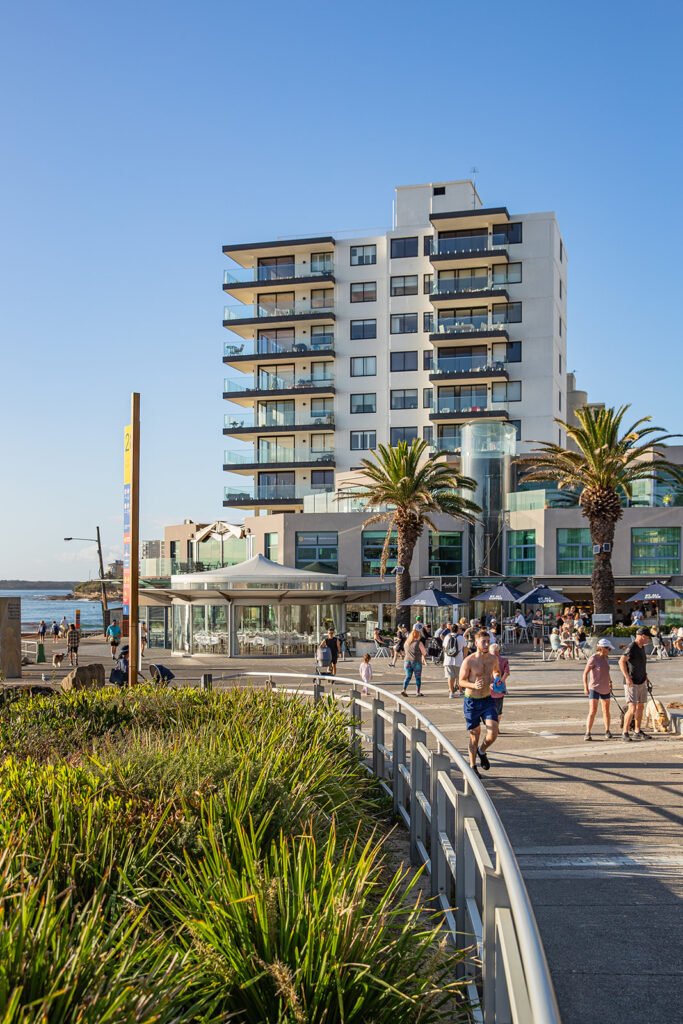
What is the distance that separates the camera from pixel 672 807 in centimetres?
1048

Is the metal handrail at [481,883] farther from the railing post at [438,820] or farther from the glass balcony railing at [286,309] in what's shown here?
the glass balcony railing at [286,309]

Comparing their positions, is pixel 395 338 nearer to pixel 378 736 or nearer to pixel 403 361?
pixel 403 361

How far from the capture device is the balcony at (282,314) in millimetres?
61628

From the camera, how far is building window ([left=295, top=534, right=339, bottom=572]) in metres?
50.1

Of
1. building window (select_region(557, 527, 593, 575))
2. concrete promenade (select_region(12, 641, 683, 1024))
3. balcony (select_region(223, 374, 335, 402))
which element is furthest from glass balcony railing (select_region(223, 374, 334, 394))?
concrete promenade (select_region(12, 641, 683, 1024))

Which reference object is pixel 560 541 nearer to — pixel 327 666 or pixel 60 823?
pixel 327 666

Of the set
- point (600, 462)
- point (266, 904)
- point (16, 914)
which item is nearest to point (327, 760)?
point (266, 904)

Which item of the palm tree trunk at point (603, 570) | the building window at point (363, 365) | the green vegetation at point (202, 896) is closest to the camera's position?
the green vegetation at point (202, 896)

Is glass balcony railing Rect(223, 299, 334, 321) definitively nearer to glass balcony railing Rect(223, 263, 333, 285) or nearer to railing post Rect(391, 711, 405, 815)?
glass balcony railing Rect(223, 263, 333, 285)

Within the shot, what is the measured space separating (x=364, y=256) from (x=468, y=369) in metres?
11.2

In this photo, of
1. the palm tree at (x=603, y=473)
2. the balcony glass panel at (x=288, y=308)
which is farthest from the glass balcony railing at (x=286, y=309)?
the palm tree at (x=603, y=473)

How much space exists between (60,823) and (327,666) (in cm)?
2020

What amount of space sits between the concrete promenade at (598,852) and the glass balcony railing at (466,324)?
42396 millimetres

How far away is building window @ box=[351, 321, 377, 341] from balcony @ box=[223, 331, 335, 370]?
145 centimetres
